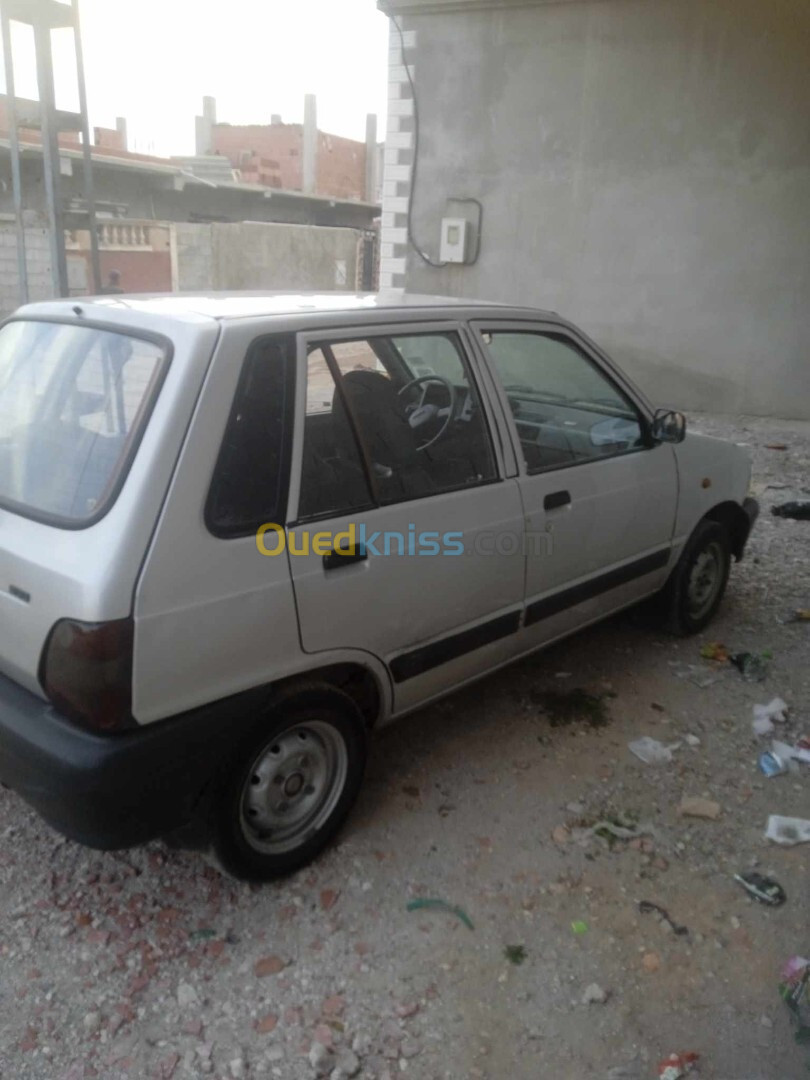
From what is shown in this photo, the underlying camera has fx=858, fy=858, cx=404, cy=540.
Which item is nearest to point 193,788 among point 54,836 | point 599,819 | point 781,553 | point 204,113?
point 54,836

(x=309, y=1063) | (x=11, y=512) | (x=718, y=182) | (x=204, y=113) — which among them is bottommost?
(x=309, y=1063)

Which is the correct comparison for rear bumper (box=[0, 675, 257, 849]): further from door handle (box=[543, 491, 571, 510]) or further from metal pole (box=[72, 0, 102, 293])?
metal pole (box=[72, 0, 102, 293])

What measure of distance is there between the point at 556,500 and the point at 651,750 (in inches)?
43.2

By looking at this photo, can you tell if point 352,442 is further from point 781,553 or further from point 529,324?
point 781,553

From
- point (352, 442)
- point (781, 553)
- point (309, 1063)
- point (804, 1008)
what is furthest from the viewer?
point (781, 553)

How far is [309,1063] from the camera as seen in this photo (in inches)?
84.5

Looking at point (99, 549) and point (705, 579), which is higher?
point (99, 549)

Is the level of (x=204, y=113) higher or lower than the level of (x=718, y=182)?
higher

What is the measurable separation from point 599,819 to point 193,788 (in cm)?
151

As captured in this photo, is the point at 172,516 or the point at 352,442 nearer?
the point at 172,516

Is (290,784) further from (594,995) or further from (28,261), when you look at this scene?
(28,261)

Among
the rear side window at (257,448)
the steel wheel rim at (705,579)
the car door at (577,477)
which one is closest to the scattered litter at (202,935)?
the rear side window at (257,448)

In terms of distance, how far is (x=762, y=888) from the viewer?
A: 2754 millimetres

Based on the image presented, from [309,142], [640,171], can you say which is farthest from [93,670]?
[309,142]
